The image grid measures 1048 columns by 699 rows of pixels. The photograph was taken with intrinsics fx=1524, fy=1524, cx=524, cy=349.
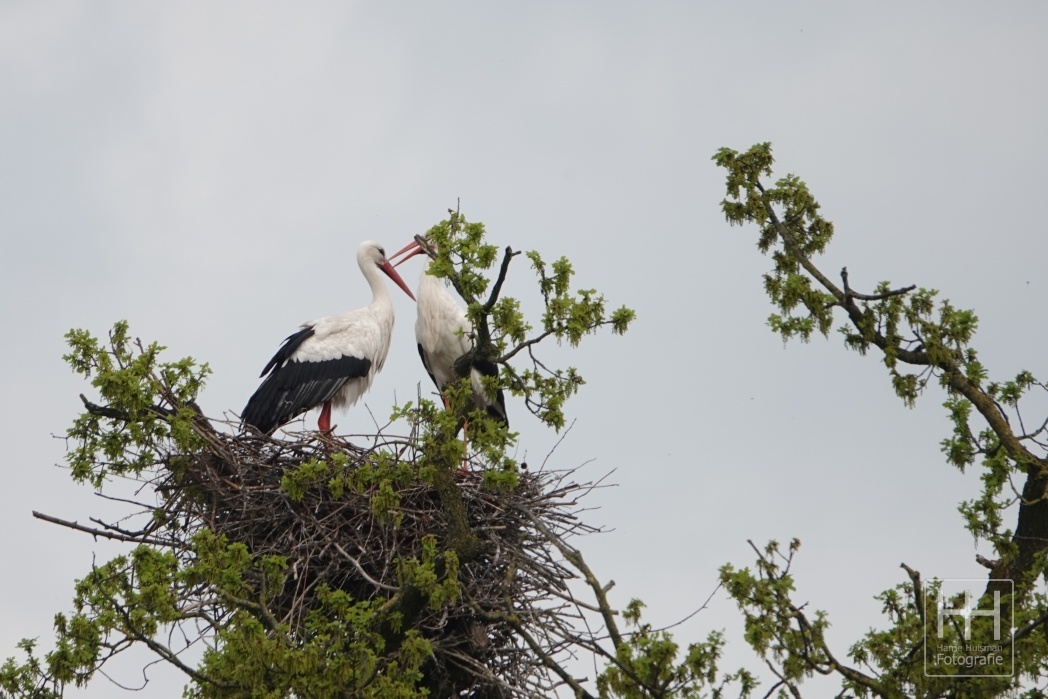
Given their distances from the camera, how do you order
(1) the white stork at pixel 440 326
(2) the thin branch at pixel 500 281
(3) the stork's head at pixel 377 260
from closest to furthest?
(2) the thin branch at pixel 500 281 → (1) the white stork at pixel 440 326 → (3) the stork's head at pixel 377 260

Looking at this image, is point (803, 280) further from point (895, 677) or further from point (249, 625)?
point (249, 625)

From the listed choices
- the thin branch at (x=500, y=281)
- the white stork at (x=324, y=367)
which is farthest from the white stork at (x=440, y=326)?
the thin branch at (x=500, y=281)

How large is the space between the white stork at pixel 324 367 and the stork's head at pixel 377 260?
0.50 m

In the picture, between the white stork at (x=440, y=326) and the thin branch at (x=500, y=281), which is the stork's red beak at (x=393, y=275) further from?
the thin branch at (x=500, y=281)

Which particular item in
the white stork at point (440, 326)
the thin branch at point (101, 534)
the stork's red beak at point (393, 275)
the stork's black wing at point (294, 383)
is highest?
the stork's red beak at point (393, 275)

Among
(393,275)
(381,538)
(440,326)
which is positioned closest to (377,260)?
(393,275)

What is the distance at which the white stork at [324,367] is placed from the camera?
12.1 metres

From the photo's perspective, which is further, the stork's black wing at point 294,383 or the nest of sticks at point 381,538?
the stork's black wing at point 294,383

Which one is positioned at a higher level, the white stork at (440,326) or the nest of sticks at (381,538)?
the white stork at (440,326)

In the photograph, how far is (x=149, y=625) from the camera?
7520 mm

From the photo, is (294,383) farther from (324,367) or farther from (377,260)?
(377,260)

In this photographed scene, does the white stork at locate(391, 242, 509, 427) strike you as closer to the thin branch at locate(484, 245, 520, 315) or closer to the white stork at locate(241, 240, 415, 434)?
the white stork at locate(241, 240, 415, 434)

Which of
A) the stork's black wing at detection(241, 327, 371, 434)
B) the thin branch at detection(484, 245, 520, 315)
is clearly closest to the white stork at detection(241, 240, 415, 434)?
the stork's black wing at detection(241, 327, 371, 434)

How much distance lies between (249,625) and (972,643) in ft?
11.2
